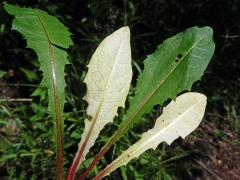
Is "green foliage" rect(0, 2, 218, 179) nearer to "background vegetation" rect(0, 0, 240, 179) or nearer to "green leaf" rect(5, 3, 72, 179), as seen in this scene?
"green leaf" rect(5, 3, 72, 179)

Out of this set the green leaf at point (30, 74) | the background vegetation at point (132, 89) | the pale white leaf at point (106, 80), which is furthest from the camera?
the green leaf at point (30, 74)

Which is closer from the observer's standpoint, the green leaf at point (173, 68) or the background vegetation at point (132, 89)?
the green leaf at point (173, 68)

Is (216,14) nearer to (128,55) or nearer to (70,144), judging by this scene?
(70,144)

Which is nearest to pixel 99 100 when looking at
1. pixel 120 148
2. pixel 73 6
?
pixel 120 148

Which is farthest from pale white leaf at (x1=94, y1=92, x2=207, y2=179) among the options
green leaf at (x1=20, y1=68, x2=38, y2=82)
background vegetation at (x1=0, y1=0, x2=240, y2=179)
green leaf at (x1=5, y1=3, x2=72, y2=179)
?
green leaf at (x1=20, y1=68, x2=38, y2=82)

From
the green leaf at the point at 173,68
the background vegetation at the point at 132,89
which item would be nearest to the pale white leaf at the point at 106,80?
the green leaf at the point at 173,68

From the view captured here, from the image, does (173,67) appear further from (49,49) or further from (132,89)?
(132,89)

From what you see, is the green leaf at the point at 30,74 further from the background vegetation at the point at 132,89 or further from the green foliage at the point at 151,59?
the green foliage at the point at 151,59
